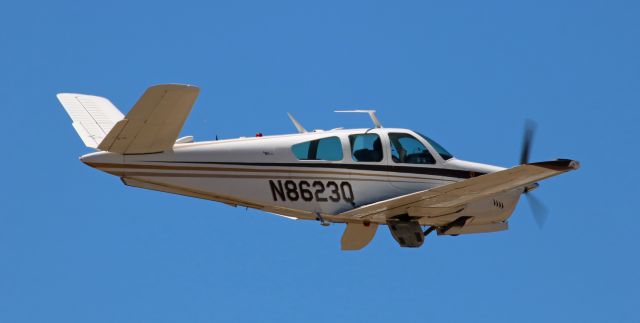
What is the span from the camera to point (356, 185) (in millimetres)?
26688

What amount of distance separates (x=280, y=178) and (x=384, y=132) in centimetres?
216

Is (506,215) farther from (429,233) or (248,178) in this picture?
(248,178)

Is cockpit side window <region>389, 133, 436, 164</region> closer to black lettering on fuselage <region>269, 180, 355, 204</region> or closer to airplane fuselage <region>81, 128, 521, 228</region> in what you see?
airplane fuselage <region>81, 128, 521, 228</region>

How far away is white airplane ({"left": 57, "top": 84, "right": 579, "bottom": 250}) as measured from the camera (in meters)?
25.6

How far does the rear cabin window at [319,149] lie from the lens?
1046 inches

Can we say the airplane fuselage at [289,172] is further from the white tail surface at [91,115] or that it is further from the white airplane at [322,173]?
the white tail surface at [91,115]

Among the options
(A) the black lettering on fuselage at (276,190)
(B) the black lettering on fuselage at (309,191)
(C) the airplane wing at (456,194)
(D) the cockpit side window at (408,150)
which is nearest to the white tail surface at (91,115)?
(A) the black lettering on fuselage at (276,190)

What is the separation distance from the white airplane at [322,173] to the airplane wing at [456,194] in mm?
19

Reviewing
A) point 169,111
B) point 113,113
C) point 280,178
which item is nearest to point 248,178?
point 280,178

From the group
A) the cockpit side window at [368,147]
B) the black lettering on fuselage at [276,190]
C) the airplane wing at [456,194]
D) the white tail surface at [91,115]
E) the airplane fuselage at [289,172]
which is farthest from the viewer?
the white tail surface at [91,115]

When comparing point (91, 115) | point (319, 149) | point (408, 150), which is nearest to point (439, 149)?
point (408, 150)

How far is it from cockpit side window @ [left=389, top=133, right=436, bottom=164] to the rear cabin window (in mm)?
1051

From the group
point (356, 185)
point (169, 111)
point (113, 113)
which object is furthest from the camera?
point (113, 113)

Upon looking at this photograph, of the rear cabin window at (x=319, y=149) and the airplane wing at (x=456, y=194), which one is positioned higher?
the rear cabin window at (x=319, y=149)
